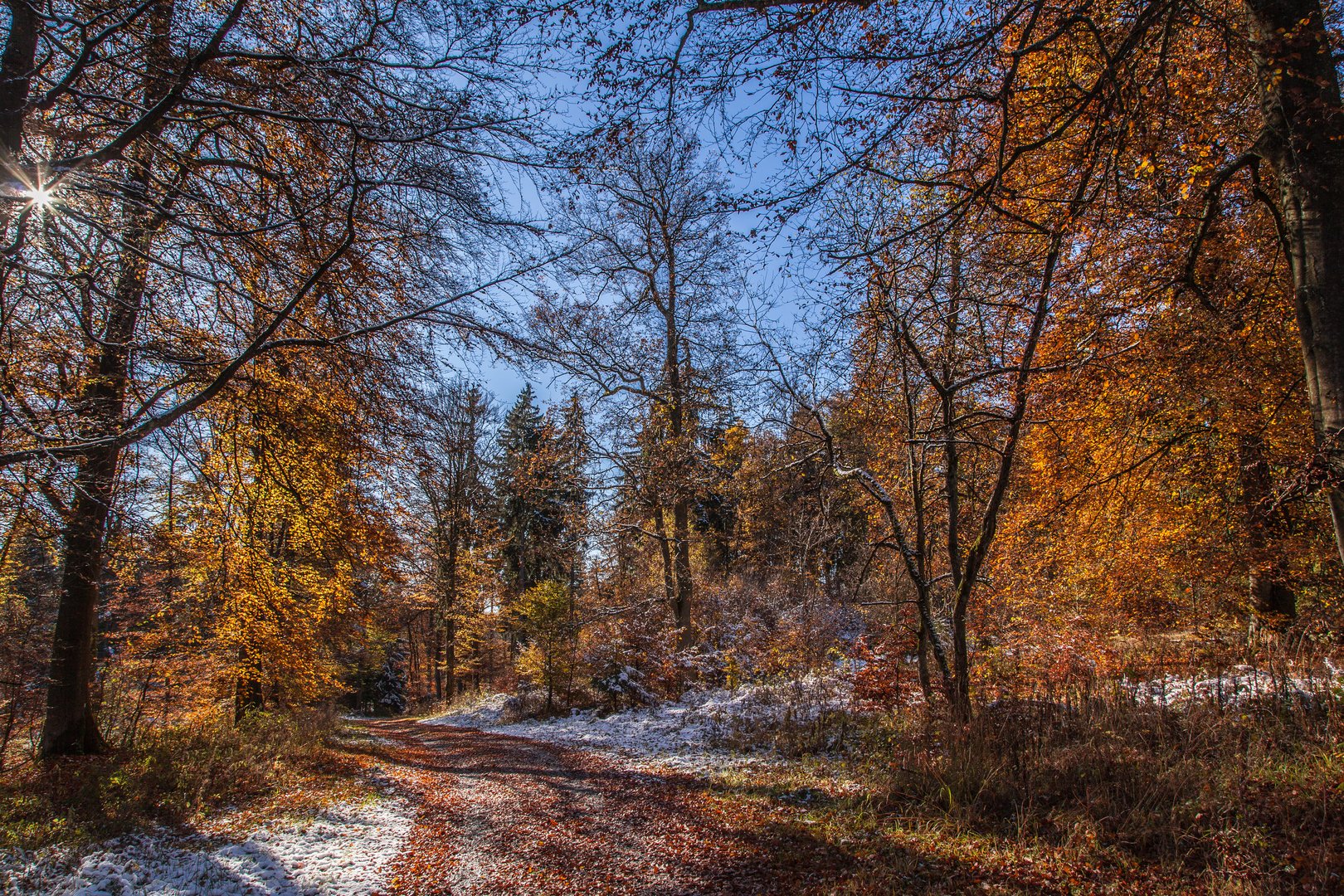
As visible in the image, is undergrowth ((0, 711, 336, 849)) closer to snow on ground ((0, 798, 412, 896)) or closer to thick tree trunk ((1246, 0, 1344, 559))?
snow on ground ((0, 798, 412, 896))

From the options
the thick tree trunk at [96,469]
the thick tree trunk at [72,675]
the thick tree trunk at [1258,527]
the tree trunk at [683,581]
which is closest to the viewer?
the thick tree trunk at [96,469]

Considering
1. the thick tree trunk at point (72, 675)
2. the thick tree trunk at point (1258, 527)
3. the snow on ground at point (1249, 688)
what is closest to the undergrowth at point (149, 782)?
the thick tree trunk at point (72, 675)

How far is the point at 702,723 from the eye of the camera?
9828 millimetres

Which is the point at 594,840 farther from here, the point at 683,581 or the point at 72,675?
the point at 683,581

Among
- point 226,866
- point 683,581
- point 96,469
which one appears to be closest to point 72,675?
point 226,866

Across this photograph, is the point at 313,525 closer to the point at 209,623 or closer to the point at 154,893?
the point at 154,893

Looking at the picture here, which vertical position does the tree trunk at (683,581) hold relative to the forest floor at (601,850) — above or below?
above

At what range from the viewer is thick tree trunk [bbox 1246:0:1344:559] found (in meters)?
3.53

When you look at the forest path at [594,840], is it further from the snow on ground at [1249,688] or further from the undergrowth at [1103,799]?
the snow on ground at [1249,688]

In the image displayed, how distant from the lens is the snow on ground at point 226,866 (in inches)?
165

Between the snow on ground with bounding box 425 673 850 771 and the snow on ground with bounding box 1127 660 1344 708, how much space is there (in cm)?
382

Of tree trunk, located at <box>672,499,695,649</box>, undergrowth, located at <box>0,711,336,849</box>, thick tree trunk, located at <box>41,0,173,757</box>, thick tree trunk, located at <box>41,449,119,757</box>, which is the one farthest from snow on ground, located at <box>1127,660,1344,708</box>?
thick tree trunk, located at <box>41,449,119,757</box>

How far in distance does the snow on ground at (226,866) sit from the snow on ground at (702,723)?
12.6 ft

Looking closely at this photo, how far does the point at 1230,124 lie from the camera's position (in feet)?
16.6
